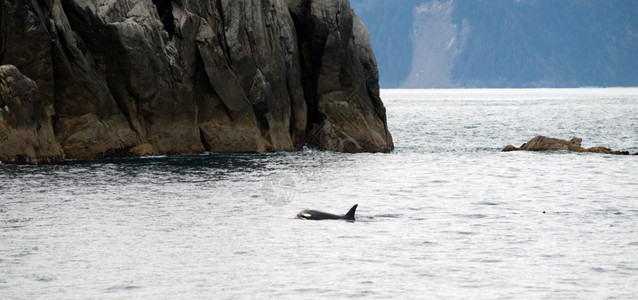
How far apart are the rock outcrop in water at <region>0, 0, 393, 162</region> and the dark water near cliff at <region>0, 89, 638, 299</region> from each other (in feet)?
10.3

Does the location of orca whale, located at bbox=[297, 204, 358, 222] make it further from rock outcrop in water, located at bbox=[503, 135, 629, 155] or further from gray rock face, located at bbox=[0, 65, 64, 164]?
rock outcrop in water, located at bbox=[503, 135, 629, 155]

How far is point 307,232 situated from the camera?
23.8 m

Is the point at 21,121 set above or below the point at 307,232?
above

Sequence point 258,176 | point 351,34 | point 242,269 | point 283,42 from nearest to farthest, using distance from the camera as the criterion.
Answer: point 242,269 < point 258,176 < point 283,42 < point 351,34

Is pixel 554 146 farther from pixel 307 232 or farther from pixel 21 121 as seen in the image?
pixel 307 232

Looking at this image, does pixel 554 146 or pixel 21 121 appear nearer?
pixel 21 121

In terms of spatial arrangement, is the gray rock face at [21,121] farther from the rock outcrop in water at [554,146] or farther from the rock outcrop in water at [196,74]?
the rock outcrop in water at [554,146]

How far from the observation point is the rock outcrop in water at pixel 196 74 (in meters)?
41.8

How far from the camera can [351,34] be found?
200 feet

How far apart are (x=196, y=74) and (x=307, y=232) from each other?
2848 centimetres

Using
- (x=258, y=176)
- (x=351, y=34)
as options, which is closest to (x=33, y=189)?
(x=258, y=176)

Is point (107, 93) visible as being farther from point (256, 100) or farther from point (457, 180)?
point (457, 180)

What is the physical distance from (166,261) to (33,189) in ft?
43.3

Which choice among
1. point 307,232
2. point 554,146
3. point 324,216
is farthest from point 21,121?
point 554,146
